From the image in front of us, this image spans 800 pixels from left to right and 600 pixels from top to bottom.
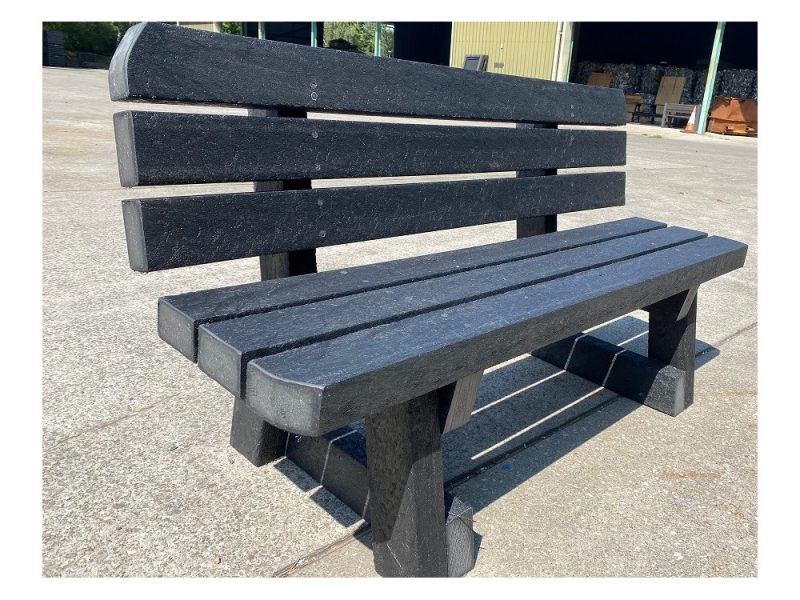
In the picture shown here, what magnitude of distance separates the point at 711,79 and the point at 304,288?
17.3 metres

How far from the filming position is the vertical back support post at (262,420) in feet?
5.51

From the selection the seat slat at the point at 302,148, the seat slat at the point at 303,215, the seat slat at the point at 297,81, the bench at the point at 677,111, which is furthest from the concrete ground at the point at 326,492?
the bench at the point at 677,111

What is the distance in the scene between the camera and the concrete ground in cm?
154

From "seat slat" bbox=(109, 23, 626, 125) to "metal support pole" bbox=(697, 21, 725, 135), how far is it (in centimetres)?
1574

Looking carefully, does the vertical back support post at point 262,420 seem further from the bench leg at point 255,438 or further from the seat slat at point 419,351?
the seat slat at point 419,351

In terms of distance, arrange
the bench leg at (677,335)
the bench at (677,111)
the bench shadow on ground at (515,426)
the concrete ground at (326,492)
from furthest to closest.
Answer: the bench at (677,111) < the bench leg at (677,335) < the bench shadow on ground at (515,426) < the concrete ground at (326,492)

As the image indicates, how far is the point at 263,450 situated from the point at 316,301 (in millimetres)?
593

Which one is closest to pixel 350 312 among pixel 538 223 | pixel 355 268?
pixel 355 268

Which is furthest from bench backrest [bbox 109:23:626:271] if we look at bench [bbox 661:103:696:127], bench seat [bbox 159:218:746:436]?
bench [bbox 661:103:696:127]

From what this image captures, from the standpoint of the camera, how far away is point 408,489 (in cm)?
139

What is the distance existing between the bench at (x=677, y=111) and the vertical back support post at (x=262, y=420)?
18.2m

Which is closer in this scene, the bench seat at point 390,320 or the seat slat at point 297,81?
the bench seat at point 390,320

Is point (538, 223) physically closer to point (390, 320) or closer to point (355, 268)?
point (355, 268)

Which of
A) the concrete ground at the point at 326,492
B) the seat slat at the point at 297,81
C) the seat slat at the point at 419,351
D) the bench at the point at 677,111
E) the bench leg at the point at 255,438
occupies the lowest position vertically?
the concrete ground at the point at 326,492
